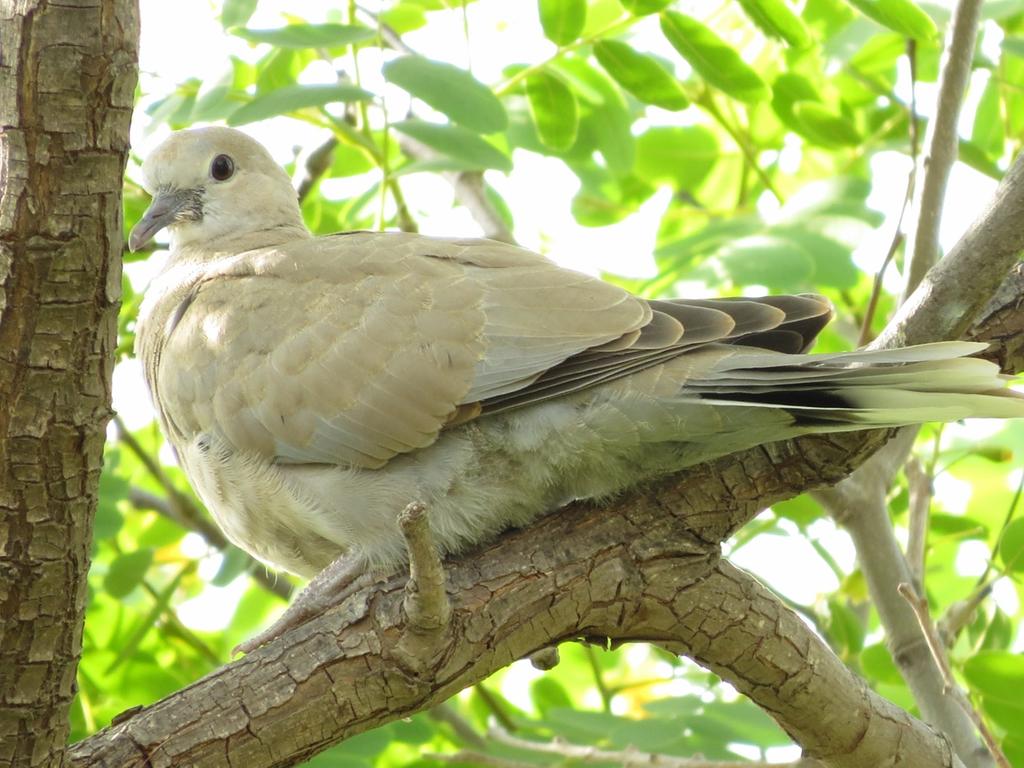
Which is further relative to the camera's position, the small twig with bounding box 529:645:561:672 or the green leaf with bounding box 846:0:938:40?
the green leaf with bounding box 846:0:938:40

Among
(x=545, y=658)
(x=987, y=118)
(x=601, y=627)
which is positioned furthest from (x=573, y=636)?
(x=987, y=118)

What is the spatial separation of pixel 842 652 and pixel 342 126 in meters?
2.17

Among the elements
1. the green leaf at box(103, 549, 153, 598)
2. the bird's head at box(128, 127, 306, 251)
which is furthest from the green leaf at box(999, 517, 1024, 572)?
the green leaf at box(103, 549, 153, 598)

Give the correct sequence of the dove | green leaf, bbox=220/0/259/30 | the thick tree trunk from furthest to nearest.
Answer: green leaf, bbox=220/0/259/30 < the dove < the thick tree trunk

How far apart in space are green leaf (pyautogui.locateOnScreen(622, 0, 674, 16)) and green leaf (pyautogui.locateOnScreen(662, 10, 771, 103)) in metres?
0.08

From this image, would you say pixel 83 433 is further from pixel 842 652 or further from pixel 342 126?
pixel 842 652

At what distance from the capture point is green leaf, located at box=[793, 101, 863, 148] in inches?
155

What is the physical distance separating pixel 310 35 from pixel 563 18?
71 centimetres

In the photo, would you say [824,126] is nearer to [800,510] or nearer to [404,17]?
[800,510]

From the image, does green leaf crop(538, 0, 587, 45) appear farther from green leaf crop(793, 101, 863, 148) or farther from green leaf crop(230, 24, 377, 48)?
green leaf crop(793, 101, 863, 148)

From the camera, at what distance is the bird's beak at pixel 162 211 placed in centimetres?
366

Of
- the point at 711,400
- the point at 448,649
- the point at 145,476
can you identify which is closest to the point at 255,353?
the point at 448,649

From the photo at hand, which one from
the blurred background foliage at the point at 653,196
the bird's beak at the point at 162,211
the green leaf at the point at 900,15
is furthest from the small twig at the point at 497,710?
the green leaf at the point at 900,15

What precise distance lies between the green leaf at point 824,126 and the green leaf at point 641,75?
0.43 m
